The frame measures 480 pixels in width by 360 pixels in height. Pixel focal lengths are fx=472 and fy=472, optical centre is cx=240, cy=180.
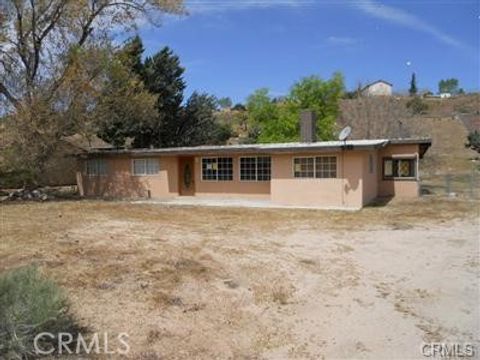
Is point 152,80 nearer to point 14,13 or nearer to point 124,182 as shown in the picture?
point 124,182

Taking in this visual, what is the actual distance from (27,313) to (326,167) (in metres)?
14.9

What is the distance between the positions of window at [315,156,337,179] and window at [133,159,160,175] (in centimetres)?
863

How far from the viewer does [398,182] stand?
67.5 ft

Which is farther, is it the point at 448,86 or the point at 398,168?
the point at 448,86

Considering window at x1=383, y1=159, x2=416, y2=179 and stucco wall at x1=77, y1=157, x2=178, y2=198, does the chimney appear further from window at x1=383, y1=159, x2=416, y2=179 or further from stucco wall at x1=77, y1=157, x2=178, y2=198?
stucco wall at x1=77, y1=157, x2=178, y2=198

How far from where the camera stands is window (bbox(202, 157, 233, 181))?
21734 mm

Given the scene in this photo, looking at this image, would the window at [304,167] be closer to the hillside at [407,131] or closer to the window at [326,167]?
the window at [326,167]

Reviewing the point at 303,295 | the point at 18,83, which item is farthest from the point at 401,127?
the point at 303,295

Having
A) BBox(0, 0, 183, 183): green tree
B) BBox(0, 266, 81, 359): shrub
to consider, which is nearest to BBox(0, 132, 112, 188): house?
BBox(0, 0, 183, 183): green tree

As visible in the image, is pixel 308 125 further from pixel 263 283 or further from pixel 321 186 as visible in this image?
pixel 263 283

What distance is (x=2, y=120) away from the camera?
20.0 m

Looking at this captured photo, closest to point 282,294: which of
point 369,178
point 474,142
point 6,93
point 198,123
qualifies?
point 369,178

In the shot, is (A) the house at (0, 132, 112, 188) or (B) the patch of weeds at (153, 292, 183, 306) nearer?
(B) the patch of weeds at (153, 292, 183, 306)

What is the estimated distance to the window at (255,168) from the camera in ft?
68.1
